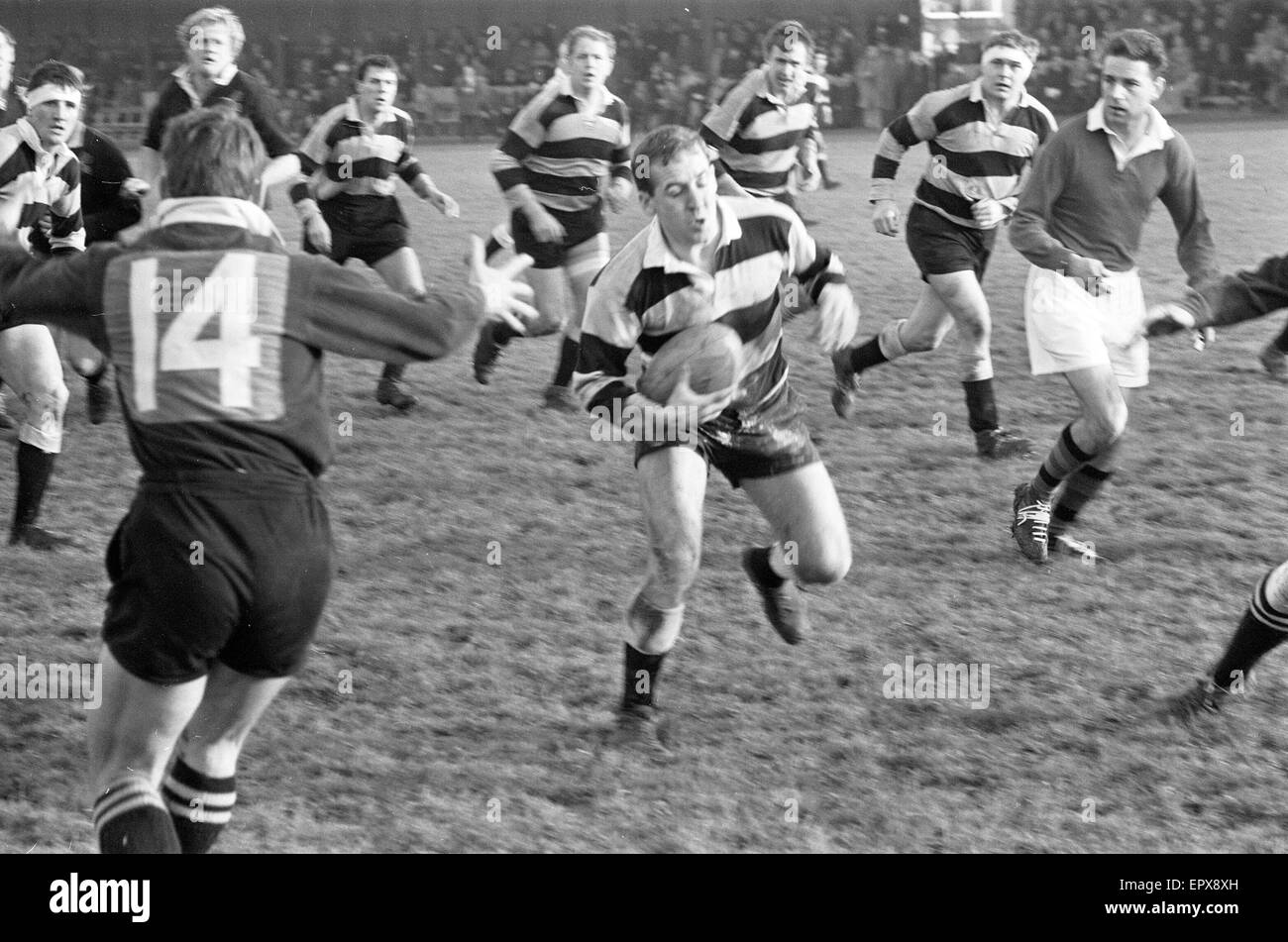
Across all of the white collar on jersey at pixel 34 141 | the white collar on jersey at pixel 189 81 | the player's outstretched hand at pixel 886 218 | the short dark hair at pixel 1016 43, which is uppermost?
the short dark hair at pixel 1016 43

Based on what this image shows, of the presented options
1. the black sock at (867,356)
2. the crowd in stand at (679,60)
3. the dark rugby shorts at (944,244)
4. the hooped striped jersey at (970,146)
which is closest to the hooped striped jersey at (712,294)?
the dark rugby shorts at (944,244)

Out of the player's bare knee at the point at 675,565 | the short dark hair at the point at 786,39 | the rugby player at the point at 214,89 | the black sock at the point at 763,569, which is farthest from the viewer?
the short dark hair at the point at 786,39

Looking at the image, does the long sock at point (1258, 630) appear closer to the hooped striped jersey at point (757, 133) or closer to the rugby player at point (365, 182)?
the hooped striped jersey at point (757, 133)

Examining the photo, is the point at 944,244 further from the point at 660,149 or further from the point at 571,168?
the point at 660,149

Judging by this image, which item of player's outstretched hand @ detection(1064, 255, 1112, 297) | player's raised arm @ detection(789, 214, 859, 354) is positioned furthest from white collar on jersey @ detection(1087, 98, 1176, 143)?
player's raised arm @ detection(789, 214, 859, 354)

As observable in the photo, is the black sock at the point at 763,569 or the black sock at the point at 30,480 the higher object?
the black sock at the point at 763,569

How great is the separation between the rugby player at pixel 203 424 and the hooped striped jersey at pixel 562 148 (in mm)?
4864

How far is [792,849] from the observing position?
4.22m

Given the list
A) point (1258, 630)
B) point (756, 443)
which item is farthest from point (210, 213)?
point (1258, 630)

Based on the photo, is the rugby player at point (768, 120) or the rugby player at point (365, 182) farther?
the rugby player at point (768, 120)

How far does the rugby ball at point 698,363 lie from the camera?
15.0 feet

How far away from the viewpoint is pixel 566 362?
852 cm

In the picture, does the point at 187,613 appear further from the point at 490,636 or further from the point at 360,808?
the point at 490,636

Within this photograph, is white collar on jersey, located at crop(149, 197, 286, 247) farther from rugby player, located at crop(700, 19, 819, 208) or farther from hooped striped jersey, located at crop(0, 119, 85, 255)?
rugby player, located at crop(700, 19, 819, 208)
